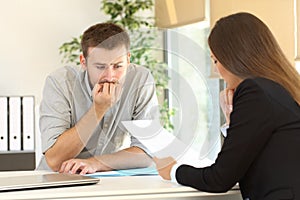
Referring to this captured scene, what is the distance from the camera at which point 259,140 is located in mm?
1603

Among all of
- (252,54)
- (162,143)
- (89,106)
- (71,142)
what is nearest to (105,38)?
(89,106)

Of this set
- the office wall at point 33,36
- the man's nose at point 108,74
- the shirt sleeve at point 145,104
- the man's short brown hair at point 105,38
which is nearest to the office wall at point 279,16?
the shirt sleeve at point 145,104

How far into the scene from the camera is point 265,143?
1.62 m

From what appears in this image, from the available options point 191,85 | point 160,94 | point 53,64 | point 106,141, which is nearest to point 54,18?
point 53,64

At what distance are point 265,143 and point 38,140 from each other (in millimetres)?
1883

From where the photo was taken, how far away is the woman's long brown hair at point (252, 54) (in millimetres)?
1693

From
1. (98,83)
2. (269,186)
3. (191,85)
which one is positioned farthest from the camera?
(98,83)

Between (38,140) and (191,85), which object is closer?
(191,85)

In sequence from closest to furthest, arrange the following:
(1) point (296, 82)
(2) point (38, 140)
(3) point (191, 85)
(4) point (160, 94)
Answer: (1) point (296, 82) < (3) point (191, 85) < (2) point (38, 140) < (4) point (160, 94)

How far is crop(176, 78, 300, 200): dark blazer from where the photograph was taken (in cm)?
160

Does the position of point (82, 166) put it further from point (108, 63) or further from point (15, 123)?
point (15, 123)

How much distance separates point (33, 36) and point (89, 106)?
1913mm

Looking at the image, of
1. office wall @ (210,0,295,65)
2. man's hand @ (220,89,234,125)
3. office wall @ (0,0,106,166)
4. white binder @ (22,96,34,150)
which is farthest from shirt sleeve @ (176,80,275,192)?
office wall @ (0,0,106,166)

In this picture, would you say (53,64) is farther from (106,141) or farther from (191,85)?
(191,85)
